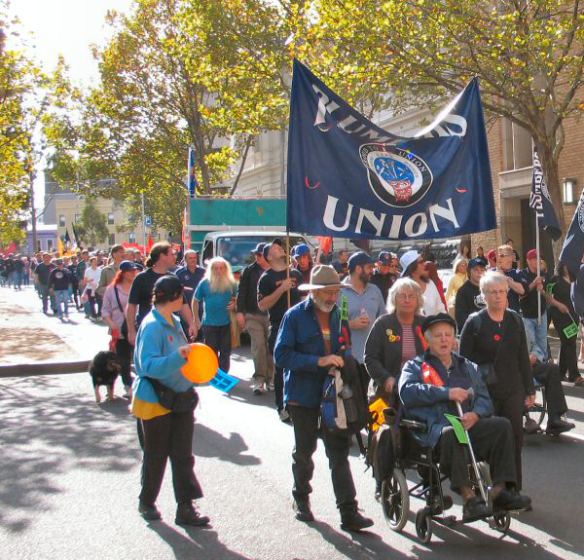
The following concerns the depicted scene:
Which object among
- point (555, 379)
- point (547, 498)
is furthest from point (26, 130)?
point (547, 498)

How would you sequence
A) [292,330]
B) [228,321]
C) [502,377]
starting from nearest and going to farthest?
[292,330]
[502,377]
[228,321]

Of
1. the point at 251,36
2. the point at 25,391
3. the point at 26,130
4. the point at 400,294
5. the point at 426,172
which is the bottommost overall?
the point at 25,391

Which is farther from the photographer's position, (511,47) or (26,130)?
(26,130)

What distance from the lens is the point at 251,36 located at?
2820 cm

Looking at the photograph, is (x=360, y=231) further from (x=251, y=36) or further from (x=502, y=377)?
(x=251, y=36)

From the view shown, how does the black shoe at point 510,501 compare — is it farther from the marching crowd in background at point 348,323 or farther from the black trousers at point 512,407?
the black trousers at point 512,407

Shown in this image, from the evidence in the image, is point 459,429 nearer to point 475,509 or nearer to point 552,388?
point 475,509

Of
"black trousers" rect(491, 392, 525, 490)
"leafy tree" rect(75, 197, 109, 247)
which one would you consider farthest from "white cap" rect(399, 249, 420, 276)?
"leafy tree" rect(75, 197, 109, 247)

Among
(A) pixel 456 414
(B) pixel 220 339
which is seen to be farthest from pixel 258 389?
(A) pixel 456 414

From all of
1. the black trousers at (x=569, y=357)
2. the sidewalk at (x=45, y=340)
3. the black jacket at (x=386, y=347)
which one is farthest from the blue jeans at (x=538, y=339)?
the sidewalk at (x=45, y=340)

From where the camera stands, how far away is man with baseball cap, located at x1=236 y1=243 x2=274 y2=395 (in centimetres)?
1111

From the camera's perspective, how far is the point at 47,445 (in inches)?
327

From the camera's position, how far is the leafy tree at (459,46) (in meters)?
15.5

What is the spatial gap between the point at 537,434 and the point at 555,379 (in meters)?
0.56
